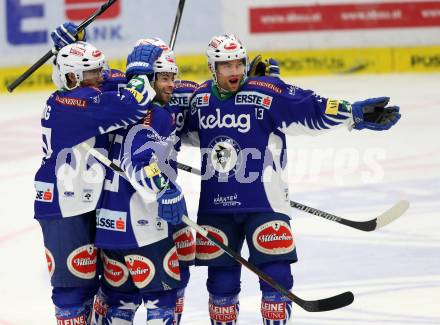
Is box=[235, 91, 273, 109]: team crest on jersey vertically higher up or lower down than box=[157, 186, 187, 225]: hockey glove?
higher up

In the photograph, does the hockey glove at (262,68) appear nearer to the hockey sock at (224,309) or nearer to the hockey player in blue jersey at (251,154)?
the hockey player in blue jersey at (251,154)

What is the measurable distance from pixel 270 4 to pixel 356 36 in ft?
3.51

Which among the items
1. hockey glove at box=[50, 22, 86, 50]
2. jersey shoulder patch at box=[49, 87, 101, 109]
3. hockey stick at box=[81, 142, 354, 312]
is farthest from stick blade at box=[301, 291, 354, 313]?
hockey glove at box=[50, 22, 86, 50]

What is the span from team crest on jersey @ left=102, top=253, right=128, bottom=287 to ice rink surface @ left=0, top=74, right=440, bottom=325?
3.05ft

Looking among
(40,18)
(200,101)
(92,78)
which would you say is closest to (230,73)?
(200,101)

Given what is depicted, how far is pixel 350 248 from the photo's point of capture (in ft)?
23.4

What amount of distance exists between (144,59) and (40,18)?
803cm

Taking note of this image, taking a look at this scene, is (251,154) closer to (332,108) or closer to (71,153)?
(332,108)

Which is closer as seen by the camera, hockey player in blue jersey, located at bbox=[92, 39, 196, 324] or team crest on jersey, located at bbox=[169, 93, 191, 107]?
hockey player in blue jersey, located at bbox=[92, 39, 196, 324]

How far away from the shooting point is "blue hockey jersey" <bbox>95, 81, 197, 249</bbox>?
493 centimetres

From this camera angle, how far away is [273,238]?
5203mm

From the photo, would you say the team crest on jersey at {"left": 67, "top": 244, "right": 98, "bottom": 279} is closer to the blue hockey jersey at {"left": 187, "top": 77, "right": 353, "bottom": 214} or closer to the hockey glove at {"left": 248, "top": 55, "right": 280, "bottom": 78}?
the blue hockey jersey at {"left": 187, "top": 77, "right": 353, "bottom": 214}

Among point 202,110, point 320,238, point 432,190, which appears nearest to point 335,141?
point 432,190

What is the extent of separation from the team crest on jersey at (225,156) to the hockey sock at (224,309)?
0.59 metres
